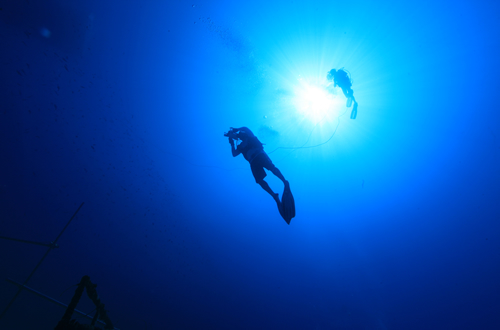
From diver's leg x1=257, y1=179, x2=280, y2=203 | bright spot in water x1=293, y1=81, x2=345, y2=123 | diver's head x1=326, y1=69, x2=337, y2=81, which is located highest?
bright spot in water x1=293, y1=81, x2=345, y2=123

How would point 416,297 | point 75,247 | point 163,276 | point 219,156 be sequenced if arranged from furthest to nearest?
point 416,297, point 163,276, point 75,247, point 219,156

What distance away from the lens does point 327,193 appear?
1416 cm

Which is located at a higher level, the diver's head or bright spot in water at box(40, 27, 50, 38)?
bright spot in water at box(40, 27, 50, 38)

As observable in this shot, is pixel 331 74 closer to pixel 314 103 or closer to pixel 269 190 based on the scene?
pixel 314 103

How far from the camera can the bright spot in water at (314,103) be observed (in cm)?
933

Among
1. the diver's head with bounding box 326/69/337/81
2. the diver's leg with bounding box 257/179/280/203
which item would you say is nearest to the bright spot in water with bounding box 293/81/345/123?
the diver's head with bounding box 326/69/337/81

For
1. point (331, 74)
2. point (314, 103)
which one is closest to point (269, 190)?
point (331, 74)

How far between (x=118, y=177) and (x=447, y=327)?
31884mm

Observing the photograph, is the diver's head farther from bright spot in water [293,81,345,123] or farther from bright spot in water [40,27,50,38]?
bright spot in water [40,27,50,38]

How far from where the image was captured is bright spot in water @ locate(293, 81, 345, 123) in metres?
9.33

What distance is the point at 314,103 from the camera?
9734 mm

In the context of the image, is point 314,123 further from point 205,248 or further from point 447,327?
point 447,327

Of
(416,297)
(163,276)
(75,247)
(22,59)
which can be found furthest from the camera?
(416,297)

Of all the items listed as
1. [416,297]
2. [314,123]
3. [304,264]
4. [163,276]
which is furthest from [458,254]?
[163,276]
